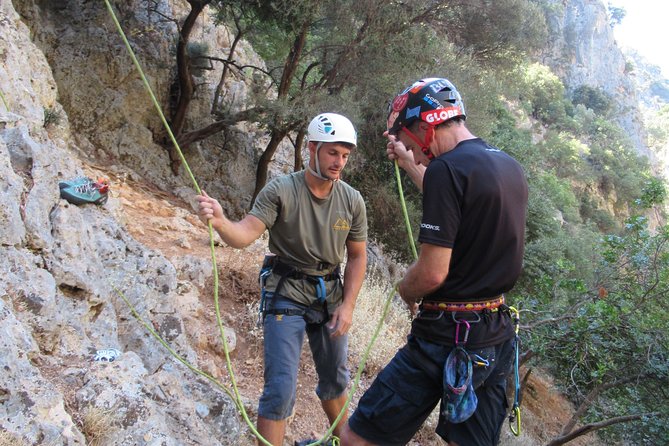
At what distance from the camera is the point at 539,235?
15.1 meters

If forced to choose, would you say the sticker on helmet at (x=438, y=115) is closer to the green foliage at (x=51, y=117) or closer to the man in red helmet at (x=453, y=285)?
the man in red helmet at (x=453, y=285)

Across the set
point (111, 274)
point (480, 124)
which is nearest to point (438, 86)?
point (111, 274)

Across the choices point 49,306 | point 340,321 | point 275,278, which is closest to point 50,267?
point 49,306

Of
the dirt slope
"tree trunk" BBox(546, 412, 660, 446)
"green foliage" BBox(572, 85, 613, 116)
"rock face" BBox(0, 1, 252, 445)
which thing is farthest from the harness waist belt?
"green foliage" BBox(572, 85, 613, 116)

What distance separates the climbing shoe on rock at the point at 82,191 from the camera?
4082 mm

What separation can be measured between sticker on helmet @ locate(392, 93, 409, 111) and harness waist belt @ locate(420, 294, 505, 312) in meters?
0.91

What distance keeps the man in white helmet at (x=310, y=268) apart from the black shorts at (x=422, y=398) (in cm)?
66

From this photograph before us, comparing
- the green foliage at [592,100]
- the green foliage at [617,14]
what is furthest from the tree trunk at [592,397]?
the green foliage at [617,14]

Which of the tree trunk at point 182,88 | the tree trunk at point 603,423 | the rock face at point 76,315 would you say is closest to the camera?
the rock face at point 76,315

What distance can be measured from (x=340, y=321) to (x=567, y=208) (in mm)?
26642

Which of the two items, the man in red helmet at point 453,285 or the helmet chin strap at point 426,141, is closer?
the man in red helmet at point 453,285

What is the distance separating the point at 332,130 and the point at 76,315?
196cm

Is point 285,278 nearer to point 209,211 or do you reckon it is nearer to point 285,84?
point 209,211

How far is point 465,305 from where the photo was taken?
2.35m
